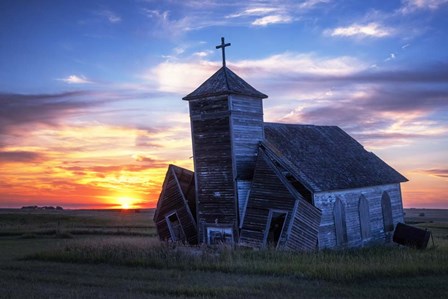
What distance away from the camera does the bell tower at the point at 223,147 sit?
2728 cm

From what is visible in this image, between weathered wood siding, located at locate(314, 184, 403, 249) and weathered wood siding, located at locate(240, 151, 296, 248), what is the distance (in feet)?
7.65

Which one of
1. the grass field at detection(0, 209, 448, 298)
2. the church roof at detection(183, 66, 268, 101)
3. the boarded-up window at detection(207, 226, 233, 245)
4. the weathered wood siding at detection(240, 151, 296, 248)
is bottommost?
the grass field at detection(0, 209, 448, 298)

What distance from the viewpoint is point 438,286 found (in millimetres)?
16656

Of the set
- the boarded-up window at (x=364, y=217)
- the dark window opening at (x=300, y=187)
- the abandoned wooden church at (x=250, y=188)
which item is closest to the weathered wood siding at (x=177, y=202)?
the abandoned wooden church at (x=250, y=188)

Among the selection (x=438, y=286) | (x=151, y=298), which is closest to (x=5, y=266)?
(x=151, y=298)

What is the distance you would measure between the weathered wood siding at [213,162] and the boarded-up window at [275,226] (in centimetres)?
189

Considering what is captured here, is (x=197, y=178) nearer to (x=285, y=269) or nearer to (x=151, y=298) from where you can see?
(x=285, y=269)

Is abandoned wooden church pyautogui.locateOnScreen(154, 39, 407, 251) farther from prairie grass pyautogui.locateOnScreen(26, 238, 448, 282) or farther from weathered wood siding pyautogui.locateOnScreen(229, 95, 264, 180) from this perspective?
prairie grass pyautogui.locateOnScreen(26, 238, 448, 282)

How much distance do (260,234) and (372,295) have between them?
1096 cm

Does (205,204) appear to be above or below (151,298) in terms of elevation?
above

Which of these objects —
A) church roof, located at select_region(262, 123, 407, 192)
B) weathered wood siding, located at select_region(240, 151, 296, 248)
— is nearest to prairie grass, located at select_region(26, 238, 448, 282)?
weathered wood siding, located at select_region(240, 151, 296, 248)

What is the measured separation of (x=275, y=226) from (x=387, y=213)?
11735mm

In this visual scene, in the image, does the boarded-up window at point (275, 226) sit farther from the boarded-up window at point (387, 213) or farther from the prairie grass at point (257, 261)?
the boarded-up window at point (387, 213)

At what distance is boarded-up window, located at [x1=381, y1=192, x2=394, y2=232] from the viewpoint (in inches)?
1385
